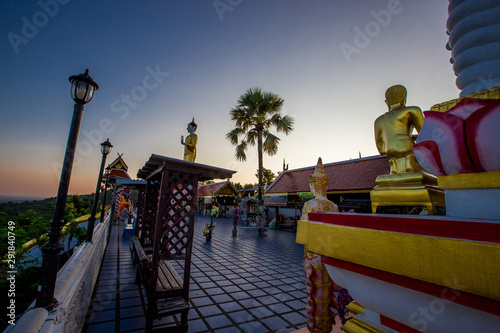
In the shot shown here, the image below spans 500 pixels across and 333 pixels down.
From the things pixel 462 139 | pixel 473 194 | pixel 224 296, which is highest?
pixel 462 139

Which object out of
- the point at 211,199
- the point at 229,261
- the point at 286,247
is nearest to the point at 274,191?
the point at 286,247

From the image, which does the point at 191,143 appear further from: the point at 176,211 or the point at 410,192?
the point at 410,192

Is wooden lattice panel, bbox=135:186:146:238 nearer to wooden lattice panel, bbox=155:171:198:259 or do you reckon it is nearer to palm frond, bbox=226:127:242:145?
wooden lattice panel, bbox=155:171:198:259

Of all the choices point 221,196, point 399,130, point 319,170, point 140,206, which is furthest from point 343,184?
point 221,196

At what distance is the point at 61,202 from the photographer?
2744 millimetres

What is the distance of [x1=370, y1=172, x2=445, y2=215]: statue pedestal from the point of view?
1.51m

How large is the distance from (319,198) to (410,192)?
24.3 inches

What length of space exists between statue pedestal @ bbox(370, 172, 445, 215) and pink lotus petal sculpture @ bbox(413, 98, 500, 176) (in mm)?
596

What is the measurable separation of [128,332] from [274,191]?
12816mm

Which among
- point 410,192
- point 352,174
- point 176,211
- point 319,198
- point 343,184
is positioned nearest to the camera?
point 410,192

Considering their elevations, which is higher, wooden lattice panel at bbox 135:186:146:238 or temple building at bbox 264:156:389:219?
temple building at bbox 264:156:389:219

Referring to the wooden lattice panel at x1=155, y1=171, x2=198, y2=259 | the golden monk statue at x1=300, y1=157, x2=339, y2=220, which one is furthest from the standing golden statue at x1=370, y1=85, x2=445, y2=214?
the wooden lattice panel at x1=155, y1=171, x2=198, y2=259

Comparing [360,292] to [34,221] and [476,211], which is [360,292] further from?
[34,221]

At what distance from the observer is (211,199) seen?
2534 centimetres
